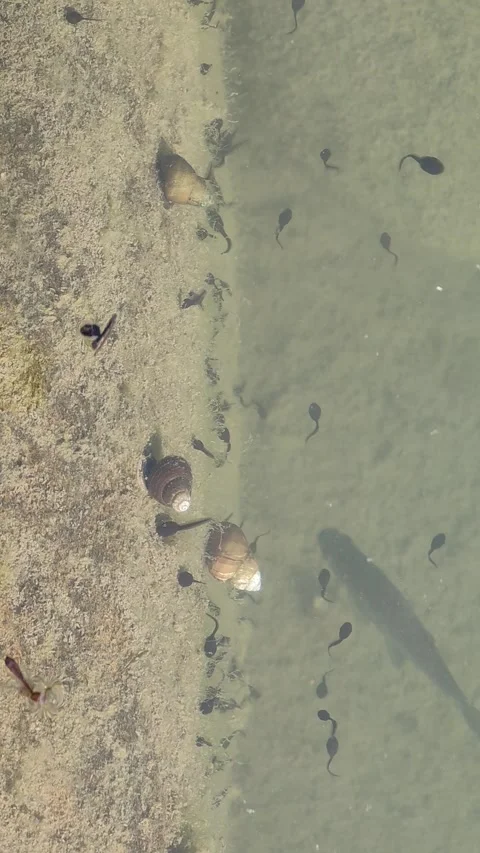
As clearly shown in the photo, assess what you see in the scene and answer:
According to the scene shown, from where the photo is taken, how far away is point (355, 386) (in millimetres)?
6148

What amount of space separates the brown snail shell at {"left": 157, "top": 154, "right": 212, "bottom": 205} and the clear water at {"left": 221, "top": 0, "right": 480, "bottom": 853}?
673 mm

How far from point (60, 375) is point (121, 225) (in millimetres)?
1185

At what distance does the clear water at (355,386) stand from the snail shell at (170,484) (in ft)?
3.36

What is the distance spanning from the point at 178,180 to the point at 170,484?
2268 mm

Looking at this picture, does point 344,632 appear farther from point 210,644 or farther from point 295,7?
point 295,7

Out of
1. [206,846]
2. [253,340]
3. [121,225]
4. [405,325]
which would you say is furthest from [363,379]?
[206,846]

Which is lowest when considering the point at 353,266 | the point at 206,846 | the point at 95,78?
the point at 206,846

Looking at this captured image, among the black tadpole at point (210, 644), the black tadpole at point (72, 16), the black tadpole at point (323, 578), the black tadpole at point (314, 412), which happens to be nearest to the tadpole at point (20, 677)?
the black tadpole at point (210, 644)

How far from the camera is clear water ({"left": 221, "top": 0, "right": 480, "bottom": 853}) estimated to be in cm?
582

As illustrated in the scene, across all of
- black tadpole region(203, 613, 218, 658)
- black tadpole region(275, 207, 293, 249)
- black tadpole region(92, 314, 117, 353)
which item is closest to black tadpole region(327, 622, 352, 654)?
black tadpole region(203, 613, 218, 658)

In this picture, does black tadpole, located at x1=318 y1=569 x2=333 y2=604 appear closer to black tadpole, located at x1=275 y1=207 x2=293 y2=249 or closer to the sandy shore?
the sandy shore

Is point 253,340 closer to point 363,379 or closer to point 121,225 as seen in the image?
point 363,379

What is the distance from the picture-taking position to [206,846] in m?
5.61

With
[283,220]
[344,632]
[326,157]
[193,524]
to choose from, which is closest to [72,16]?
[283,220]
